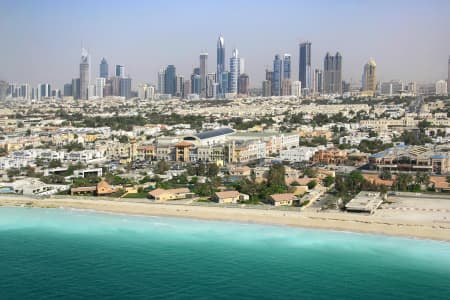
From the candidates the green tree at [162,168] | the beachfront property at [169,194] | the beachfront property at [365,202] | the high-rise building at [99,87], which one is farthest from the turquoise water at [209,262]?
the high-rise building at [99,87]

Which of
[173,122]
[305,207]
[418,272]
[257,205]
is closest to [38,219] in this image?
[257,205]

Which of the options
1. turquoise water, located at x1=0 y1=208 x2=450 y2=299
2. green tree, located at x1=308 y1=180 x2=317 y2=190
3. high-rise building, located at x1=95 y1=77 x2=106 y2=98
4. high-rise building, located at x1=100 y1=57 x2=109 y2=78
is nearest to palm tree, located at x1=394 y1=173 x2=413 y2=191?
green tree, located at x1=308 y1=180 x2=317 y2=190

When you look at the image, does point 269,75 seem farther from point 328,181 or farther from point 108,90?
point 328,181

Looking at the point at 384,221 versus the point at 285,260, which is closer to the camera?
the point at 285,260

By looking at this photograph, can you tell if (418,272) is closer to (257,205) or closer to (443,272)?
(443,272)

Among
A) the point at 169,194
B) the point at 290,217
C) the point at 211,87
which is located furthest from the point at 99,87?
the point at 290,217

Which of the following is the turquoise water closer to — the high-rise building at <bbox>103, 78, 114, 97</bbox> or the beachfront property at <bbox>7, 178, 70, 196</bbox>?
the beachfront property at <bbox>7, 178, 70, 196</bbox>
